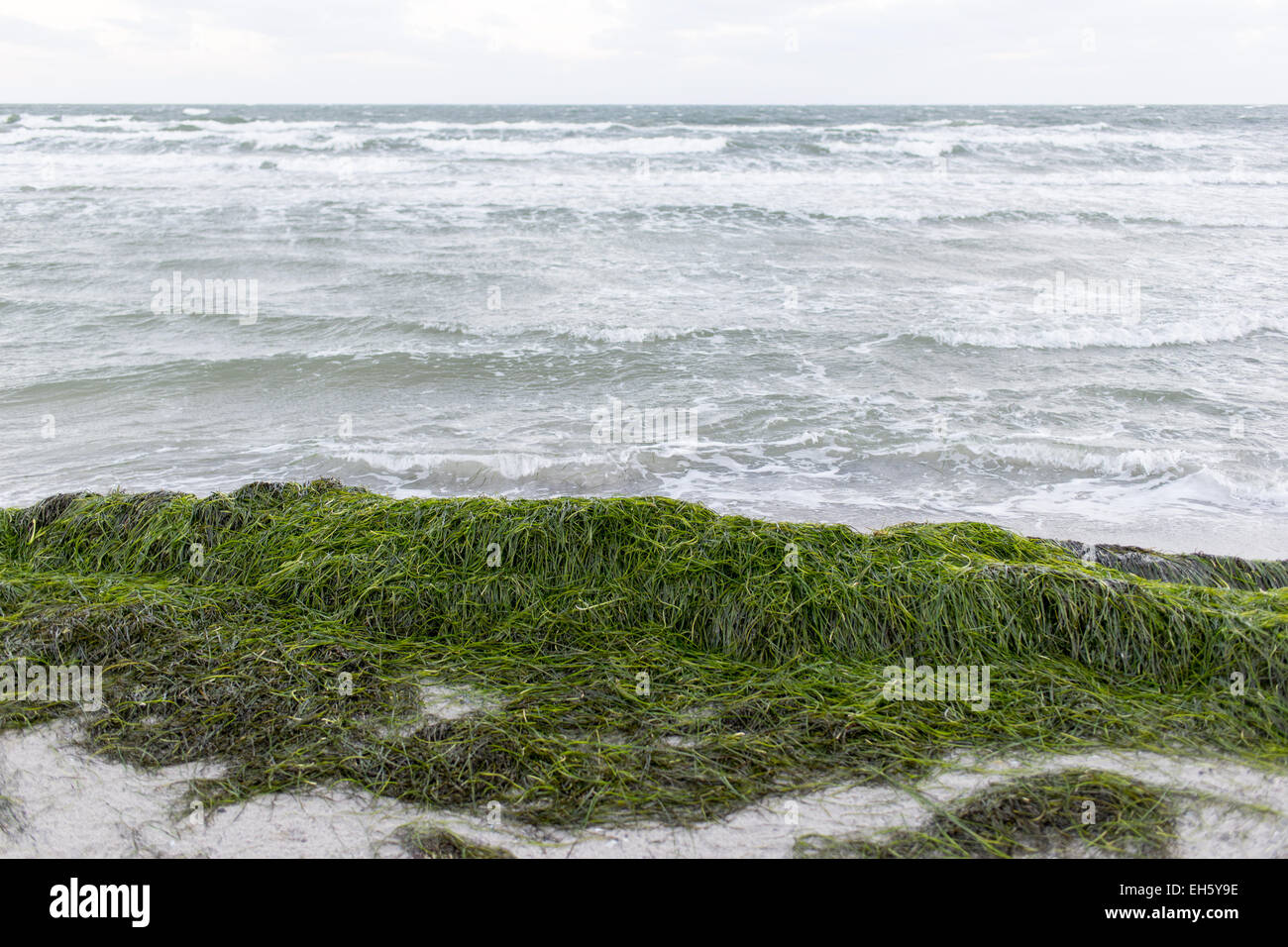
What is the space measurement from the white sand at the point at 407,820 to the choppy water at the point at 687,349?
8.47ft

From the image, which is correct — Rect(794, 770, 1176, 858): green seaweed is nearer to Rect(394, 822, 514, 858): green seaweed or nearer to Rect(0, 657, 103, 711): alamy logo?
Rect(394, 822, 514, 858): green seaweed

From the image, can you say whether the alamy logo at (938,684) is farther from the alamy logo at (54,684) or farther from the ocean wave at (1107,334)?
the ocean wave at (1107,334)

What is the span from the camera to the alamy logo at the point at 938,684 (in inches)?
118

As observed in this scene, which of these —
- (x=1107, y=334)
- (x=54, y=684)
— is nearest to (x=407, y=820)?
(x=54, y=684)

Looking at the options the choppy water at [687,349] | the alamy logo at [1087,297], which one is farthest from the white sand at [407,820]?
the alamy logo at [1087,297]

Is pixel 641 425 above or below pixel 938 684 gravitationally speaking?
above

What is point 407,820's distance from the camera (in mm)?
2475

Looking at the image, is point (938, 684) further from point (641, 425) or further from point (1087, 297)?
point (1087, 297)

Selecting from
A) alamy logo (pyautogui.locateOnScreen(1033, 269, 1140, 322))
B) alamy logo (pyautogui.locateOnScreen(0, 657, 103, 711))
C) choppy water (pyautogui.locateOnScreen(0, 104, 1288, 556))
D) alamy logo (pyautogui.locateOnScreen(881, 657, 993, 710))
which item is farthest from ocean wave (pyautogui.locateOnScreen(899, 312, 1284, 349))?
alamy logo (pyautogui.locateOnScreen(0, 657, 103, 711))

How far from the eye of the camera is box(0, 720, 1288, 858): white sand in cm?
238
